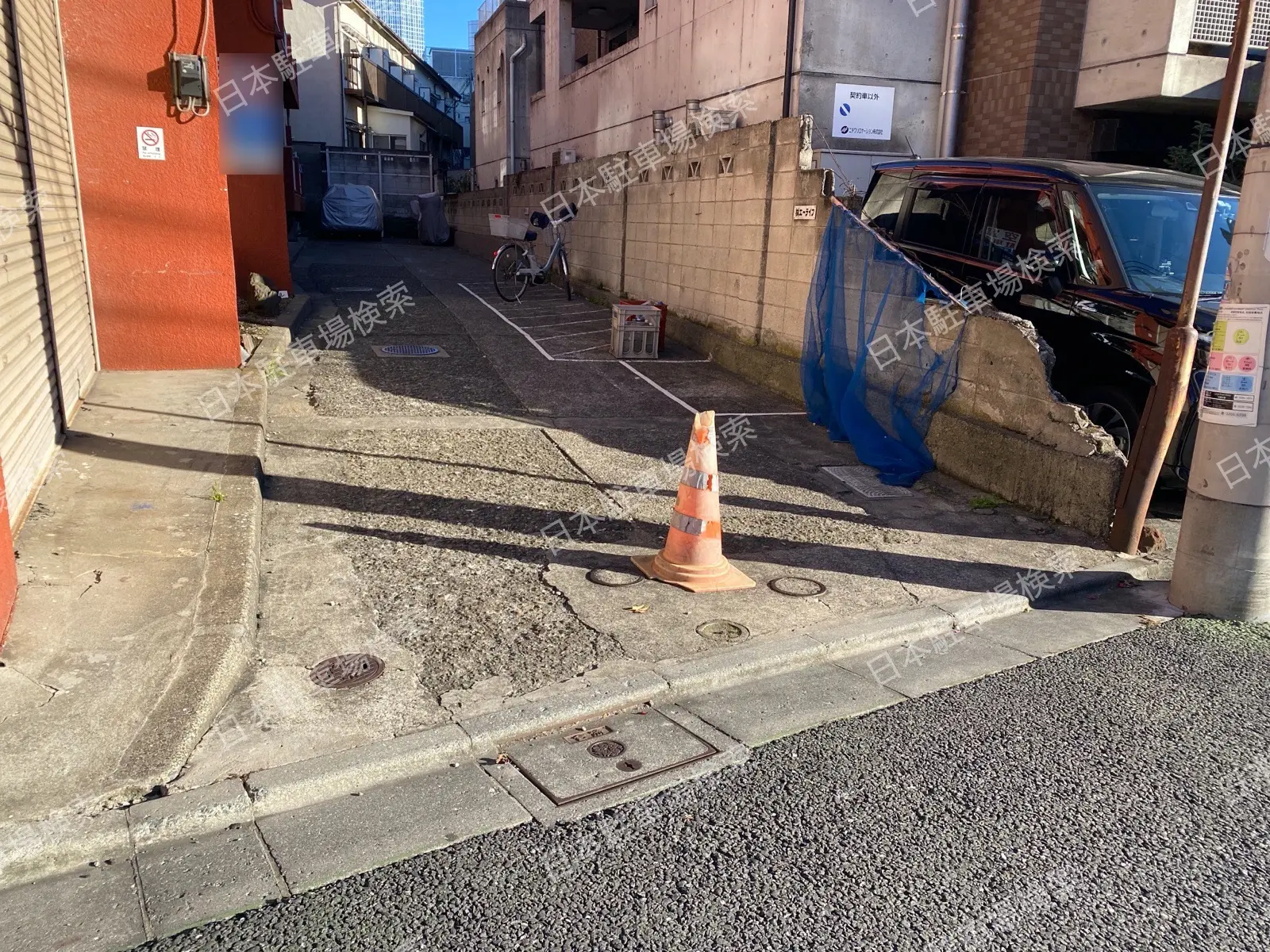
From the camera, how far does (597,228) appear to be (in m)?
15.8

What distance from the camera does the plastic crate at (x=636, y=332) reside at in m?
11.4

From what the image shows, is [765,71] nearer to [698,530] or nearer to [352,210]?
[698,530]

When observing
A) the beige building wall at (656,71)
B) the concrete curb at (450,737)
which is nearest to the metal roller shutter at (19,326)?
the concrete curb at (450,737)

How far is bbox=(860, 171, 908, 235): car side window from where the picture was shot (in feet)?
28.1

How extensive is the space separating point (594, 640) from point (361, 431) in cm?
416

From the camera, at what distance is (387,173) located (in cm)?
3475

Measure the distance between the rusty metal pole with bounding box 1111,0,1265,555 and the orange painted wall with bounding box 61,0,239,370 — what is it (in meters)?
7.60

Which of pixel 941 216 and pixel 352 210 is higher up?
pixel 352 210

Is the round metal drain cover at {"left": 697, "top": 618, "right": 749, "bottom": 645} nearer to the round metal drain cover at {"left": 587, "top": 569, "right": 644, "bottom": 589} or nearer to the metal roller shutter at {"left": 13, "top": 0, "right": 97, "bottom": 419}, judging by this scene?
the round metal drain cover at {"left": 587, "top": 569, "right": 644, "bottom": 589}

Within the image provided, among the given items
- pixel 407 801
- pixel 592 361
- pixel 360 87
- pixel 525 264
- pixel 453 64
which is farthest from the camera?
pixel 453 64

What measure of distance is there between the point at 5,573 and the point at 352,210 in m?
29.8

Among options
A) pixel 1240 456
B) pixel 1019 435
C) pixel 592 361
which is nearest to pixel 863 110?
pixel 592 361

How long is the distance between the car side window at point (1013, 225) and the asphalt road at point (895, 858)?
13.9 ft

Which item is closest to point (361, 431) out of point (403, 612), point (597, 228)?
point (403, 612)
